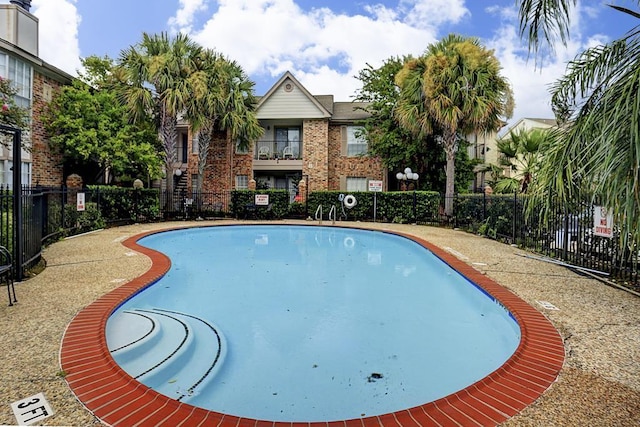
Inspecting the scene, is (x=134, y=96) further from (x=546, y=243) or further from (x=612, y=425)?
(x=612, y=425)

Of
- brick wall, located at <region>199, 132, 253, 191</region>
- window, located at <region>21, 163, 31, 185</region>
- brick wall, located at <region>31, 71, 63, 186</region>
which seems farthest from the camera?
brick wall, located at <region>199, 132, 253, 191</region>

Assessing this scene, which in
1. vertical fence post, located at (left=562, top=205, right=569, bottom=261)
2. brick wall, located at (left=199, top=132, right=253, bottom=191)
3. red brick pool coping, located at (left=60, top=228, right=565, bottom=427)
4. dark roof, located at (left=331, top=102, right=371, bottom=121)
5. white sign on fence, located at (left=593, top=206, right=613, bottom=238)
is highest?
dark roof, located at (left=331, top=102, right=371, bottom=121)

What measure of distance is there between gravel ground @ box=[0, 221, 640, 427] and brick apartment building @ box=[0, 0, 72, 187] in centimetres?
1006

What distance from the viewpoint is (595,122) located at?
7.41 ft

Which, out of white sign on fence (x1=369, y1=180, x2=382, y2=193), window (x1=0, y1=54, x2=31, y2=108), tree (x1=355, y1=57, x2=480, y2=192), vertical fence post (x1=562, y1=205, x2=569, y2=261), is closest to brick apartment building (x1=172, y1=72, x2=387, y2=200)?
tree (x1=355, y1=57, x2=480, y2=192)

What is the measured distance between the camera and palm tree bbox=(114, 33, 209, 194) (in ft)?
54.1

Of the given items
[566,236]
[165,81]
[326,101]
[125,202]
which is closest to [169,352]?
[566,236]

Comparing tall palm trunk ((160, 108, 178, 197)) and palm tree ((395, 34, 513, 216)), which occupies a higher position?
palm tree ((395, 34, 513, 216))

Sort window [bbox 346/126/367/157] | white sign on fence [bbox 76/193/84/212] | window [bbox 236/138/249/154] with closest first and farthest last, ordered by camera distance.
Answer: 1. white sign on fence [bbox 76/193/84/212]
2. window [bbox 236/138/249/154]
3. window [bbox 346/126/367/157]

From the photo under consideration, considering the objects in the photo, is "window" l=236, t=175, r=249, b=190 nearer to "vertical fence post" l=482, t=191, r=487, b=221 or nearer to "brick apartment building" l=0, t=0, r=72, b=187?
"brick apartment building" l=0, t=0, r=72, b=187

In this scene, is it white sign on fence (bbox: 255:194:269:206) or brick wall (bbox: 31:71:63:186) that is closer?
brick wall (bbox: 31:71:63:186)

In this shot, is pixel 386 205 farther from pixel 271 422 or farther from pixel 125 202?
pixel 271 422

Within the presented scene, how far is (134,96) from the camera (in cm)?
1631

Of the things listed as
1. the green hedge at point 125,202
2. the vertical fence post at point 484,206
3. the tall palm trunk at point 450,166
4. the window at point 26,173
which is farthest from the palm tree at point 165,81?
the vertical fence post at point 484,206
